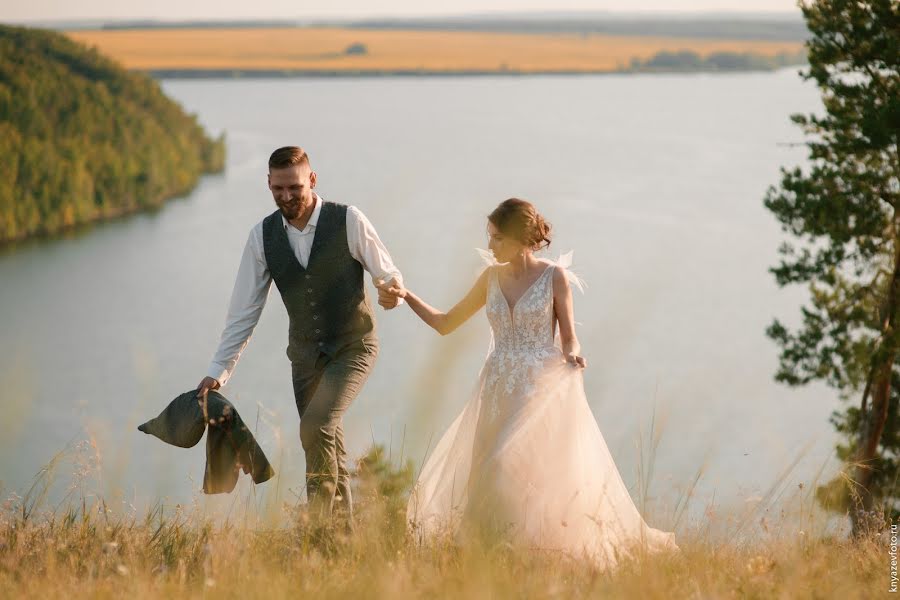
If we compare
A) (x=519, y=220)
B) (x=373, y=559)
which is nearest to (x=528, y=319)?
(x=519, y=220)

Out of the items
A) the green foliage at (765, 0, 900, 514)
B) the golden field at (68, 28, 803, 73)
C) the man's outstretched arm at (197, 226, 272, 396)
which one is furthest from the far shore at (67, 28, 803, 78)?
the man's outstretched arm at (197, 226, 272, 396)

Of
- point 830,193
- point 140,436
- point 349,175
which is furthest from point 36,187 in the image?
point 830,193

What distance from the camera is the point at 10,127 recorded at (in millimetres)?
86812

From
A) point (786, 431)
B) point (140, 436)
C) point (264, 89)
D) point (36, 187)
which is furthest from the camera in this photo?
point (264, 89)

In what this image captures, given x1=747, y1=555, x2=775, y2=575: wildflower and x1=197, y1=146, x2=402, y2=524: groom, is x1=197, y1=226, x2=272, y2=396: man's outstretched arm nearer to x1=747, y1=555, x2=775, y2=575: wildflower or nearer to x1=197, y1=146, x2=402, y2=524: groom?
x1=197, y1=146, x2=402, y2=524: groom

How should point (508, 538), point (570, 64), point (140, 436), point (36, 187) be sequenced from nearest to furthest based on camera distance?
point (508, 538) < point (140, 436) < point (36, 187) < point (570, 64)

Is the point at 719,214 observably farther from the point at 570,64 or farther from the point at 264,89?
the point at 570,64

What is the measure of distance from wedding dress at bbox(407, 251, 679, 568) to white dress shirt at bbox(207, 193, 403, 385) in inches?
22.7

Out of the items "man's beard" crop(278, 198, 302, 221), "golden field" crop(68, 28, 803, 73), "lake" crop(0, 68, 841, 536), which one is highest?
"golden field" crop(68, 28, 803, 73)

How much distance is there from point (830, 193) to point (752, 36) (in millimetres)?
166917

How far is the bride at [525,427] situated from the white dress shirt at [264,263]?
0.17m

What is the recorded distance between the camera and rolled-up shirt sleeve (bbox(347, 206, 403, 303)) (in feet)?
16.3

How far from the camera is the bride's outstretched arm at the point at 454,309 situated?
5.10 m

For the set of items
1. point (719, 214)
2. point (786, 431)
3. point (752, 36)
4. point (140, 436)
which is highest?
point (752, 36)
